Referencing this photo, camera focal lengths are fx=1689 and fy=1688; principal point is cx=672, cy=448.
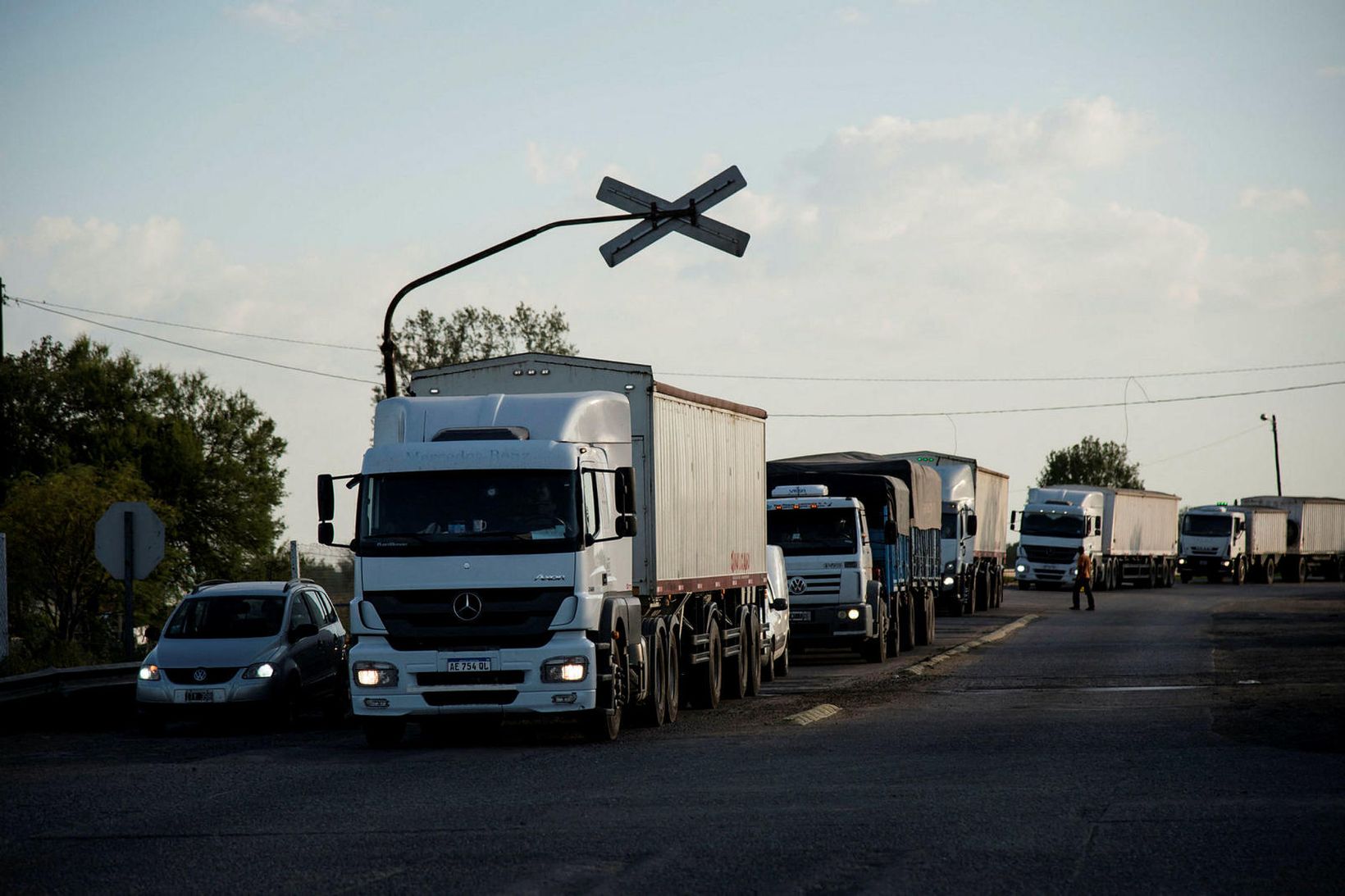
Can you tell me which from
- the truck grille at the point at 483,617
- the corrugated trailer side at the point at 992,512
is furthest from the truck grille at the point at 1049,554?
the truck grille at the point at 483,617

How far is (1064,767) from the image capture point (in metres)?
12.6

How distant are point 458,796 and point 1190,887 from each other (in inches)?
215

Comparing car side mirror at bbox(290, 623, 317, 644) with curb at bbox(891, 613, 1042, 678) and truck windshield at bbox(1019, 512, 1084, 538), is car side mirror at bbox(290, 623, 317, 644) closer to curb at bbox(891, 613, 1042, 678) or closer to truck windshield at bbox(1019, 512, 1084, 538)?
curb at bbox(891, 613, 1042, 678)

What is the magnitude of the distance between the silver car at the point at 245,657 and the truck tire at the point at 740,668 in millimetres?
4714

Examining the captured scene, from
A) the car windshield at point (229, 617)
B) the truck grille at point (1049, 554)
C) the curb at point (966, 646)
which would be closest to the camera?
the car windshield at point (229, 617)

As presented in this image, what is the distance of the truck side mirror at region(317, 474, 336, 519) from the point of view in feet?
49.7

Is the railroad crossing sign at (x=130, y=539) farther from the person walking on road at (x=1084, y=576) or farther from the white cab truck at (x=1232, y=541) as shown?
the white cab truck at (x=1232, y=541)

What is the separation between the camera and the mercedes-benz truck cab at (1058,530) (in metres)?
62.6

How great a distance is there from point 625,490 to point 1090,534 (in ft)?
165

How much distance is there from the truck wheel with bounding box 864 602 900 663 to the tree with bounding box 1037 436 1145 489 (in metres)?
115

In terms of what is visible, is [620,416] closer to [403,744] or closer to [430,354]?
[403,744]

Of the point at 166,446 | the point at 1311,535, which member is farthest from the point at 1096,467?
the point at 166,446

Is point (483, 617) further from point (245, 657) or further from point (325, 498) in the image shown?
point (245, 657)

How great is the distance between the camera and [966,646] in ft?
102
